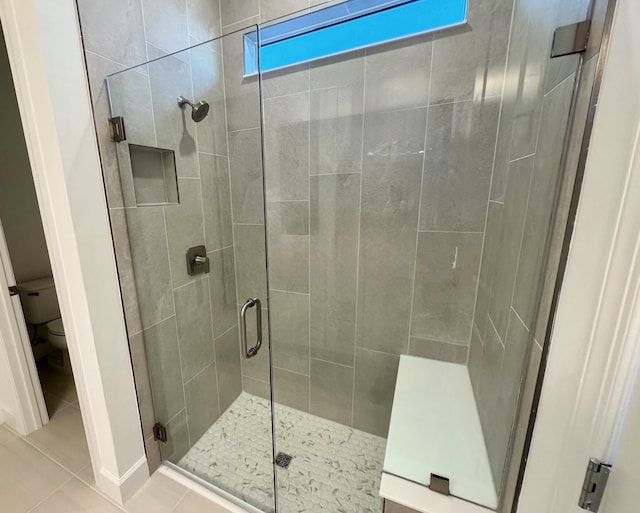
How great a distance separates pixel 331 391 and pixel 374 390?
0.29 m

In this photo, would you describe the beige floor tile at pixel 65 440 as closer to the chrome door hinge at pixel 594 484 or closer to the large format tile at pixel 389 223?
the large format tile at pixel 389 223

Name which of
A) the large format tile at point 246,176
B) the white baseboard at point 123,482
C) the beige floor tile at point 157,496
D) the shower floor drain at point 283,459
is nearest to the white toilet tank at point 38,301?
the white baseboard at point 123,482

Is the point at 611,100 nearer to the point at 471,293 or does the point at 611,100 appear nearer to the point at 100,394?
the point at 471,293

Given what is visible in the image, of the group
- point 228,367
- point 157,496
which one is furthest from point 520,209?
point 157,496

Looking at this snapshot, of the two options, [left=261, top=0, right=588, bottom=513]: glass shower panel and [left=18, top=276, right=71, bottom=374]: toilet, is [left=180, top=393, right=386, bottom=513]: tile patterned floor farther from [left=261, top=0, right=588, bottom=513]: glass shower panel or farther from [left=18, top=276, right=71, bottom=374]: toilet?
[left=18, top=276, right=71, bottom=374]: toilet

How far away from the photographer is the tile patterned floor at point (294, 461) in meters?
1.29

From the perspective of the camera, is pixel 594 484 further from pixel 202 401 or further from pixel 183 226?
pixel 202 401

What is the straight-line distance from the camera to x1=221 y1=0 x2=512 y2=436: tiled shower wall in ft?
3.95

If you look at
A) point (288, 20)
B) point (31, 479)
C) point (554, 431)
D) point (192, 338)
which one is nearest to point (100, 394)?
point (192, 338)

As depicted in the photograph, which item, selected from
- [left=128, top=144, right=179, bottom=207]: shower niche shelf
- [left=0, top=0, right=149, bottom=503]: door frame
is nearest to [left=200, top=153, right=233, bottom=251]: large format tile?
[left=128, top=144, right=179, bottom=207]: shower niche shelf

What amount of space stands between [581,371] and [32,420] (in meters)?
2.58

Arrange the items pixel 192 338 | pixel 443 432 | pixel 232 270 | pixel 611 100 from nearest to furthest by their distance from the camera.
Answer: pixel 611 100
pixel 443 432
pixel 192 338
pixel 232 270

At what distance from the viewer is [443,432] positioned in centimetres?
109

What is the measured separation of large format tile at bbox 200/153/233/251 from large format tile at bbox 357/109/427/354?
0.82 meters
